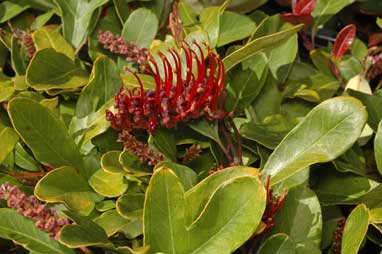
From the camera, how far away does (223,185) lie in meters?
0.74

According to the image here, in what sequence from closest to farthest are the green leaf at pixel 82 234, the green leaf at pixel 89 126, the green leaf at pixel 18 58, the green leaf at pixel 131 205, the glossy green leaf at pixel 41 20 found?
the green leaf at pixel 82 234, the green leaf at pixel 131 205, the green leaf at pixel 89 126, the green leaf at pixel 18 58, the glossy green leaf at pixel 41 20

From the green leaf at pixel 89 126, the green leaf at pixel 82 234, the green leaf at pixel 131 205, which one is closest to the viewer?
the green leaf at pixel 82 234

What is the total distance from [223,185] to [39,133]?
0.30 m

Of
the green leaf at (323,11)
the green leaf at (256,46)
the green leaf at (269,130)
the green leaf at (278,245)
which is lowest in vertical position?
Result: the green leaf at (278,245)

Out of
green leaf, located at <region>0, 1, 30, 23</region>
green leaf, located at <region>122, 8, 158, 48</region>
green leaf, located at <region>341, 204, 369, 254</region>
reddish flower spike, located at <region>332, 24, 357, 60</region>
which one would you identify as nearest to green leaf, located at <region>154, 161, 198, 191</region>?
green leaf, located at <region>341, 204, 369, 254</region>

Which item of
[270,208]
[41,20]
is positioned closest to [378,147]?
[270,208]

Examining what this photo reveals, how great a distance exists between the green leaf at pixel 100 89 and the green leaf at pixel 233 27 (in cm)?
21

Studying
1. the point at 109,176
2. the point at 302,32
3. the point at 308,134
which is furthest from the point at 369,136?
the point at 109,176

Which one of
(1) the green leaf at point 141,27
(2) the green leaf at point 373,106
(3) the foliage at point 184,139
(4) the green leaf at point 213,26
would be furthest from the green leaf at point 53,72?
(2) the green leaf at point 373,106

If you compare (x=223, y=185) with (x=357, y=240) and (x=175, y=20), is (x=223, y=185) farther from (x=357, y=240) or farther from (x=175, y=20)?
(x=175, y=20)

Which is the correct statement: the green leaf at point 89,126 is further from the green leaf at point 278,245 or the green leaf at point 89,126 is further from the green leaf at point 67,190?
the green leaf at point 278,245

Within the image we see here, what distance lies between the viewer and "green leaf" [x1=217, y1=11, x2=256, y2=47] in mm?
1098

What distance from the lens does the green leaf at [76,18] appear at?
1119 mm

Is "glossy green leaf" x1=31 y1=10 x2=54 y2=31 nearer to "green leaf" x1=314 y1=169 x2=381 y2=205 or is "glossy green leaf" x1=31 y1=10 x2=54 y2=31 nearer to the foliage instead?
the foliage
